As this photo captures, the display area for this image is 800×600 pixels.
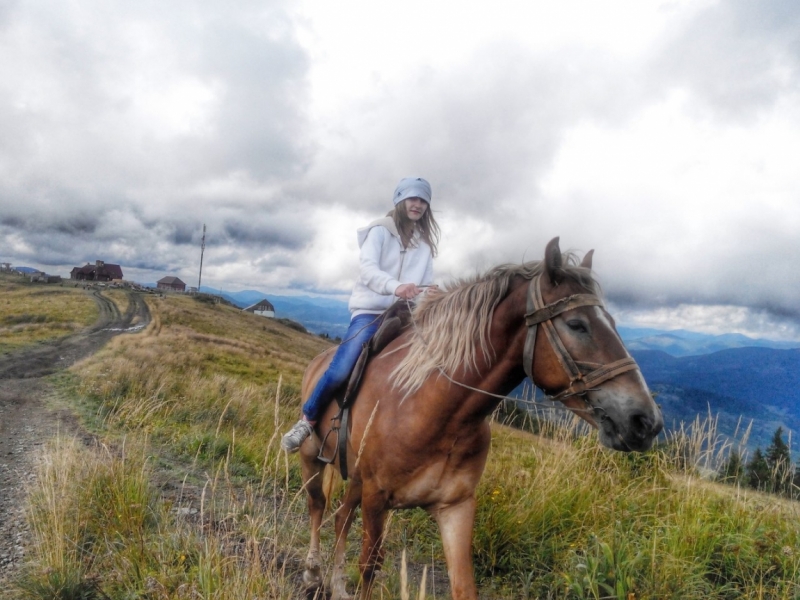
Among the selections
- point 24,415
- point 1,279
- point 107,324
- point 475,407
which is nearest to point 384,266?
point 475,407

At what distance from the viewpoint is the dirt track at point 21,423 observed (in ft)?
12.3

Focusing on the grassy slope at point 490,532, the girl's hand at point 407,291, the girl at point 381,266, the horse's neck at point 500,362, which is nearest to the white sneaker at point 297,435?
the girl at point 381,266

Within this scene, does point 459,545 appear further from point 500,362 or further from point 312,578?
point 312,578

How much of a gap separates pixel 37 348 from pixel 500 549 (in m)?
23.0

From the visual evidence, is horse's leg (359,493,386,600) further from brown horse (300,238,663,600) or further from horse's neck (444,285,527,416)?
horse's neck (444,285,527,416)

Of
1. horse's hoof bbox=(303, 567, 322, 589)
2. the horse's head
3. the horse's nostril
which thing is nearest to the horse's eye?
the horse's head

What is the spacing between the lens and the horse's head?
2.02 metres

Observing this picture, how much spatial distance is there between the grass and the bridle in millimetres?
22026

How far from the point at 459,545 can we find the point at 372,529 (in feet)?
1.91

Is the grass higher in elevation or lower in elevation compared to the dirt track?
higher

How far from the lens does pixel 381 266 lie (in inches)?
149

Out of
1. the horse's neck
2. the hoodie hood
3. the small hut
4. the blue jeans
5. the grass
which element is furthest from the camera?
the small hut

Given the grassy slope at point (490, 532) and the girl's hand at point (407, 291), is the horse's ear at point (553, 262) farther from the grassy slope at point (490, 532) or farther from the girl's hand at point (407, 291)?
the grassy slope at point (490, 532)

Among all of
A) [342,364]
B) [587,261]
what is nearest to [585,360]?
[587,261]
